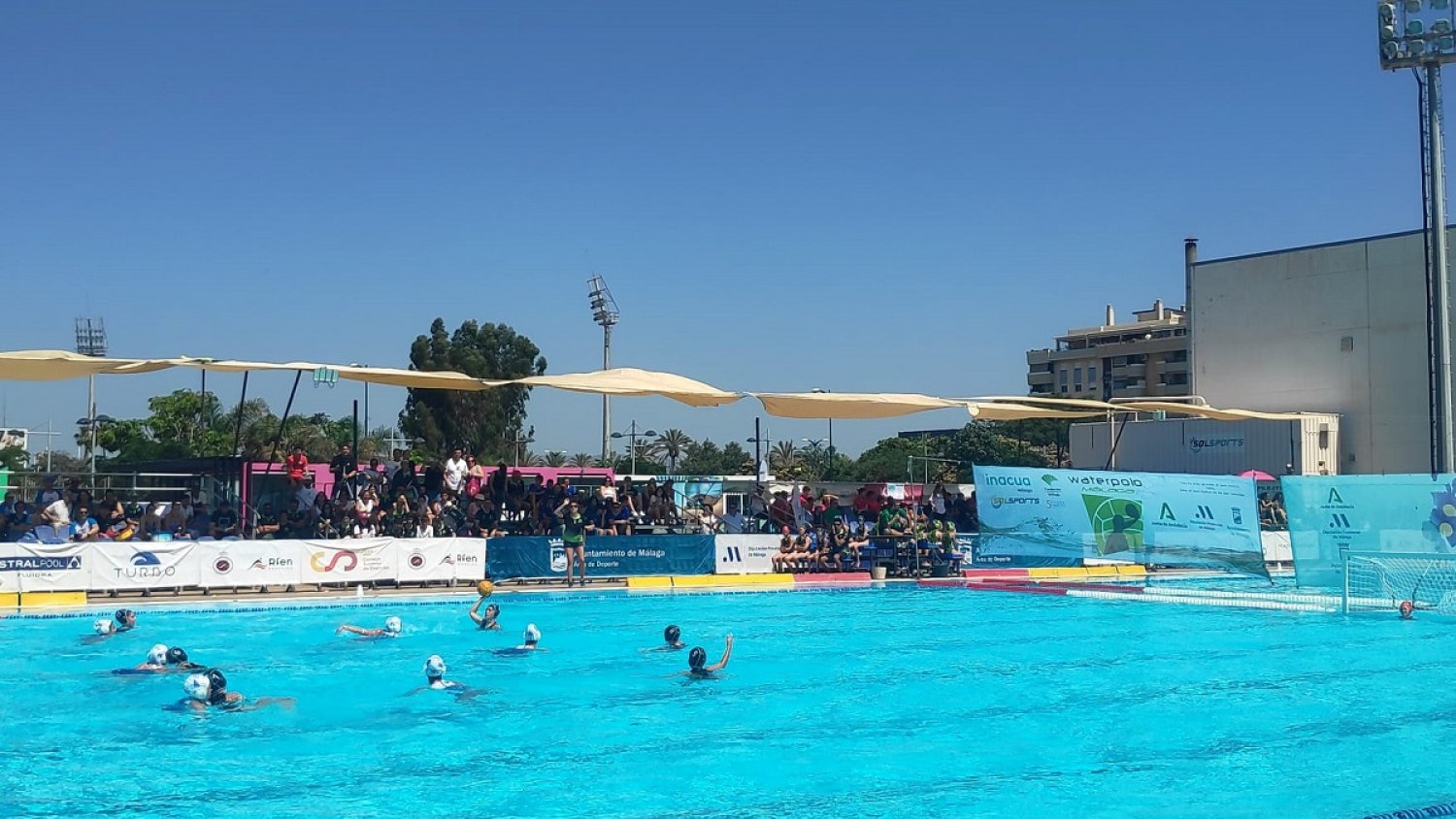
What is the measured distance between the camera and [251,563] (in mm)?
22594

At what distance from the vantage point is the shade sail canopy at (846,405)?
27844 millimetres

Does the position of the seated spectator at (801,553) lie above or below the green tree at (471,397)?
below

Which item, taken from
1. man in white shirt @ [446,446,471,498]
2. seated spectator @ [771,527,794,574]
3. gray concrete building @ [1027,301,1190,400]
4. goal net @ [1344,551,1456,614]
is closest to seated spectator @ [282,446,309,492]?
man in white shirt @ [446,446,471,498]

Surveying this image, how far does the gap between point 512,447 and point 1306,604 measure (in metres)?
53.0

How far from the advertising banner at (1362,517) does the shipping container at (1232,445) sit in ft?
53.6

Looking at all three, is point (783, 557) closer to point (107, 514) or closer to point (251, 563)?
point (251, 563)

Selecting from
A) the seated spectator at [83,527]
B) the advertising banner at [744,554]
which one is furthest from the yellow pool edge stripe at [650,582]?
the seated spectator at [83,527]

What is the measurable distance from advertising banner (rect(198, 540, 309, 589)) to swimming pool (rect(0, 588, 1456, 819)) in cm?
193

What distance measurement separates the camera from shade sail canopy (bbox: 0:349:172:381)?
70.6 ft

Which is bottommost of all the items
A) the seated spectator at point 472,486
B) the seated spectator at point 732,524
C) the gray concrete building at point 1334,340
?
the seated spectator at point 732,524

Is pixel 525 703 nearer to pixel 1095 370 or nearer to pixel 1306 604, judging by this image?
pixel 1306 604

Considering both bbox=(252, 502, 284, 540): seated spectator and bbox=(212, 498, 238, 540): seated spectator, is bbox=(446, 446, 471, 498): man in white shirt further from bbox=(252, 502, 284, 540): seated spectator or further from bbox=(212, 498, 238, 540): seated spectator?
bbox=(212, 498, 238, 540): seated spectator

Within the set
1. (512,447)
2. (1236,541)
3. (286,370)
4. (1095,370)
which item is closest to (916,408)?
(1236,541)

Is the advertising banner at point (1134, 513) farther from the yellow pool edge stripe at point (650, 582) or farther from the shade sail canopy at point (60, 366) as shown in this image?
the shade sail canopy at point (60, 366)
